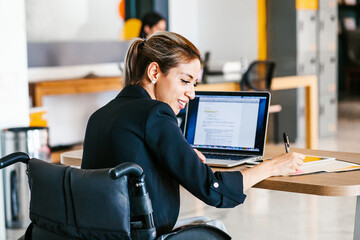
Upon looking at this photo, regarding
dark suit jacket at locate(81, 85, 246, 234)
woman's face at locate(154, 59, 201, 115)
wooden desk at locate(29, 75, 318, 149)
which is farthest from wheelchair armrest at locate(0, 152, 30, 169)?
wooden desk at locate(29, 75, 318, 149)

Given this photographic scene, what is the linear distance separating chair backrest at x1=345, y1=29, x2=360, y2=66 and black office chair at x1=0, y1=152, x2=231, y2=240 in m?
11.9

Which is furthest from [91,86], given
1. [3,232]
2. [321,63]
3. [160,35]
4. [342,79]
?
[342,79]

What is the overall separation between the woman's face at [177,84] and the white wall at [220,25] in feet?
17.5

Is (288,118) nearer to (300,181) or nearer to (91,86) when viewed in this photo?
(91,86)

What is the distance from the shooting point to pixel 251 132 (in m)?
2.54

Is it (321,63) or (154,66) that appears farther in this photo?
(321,63)

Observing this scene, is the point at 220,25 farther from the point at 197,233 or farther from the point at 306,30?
the point at 197,233

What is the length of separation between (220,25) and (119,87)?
2.44 m

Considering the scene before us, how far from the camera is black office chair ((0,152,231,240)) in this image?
153 cm

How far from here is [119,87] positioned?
5977mm

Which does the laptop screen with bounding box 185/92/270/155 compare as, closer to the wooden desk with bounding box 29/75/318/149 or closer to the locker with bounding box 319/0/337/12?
the wooden desk with bounding box 29/75/318/149

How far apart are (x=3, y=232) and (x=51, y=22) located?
343 centimetres

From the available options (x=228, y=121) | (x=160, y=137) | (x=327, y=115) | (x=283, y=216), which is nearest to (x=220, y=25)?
(x=327, y=115)

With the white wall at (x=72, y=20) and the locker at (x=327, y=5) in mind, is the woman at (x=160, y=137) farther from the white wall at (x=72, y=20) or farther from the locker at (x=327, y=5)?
the locker at (x=327, y=5)
